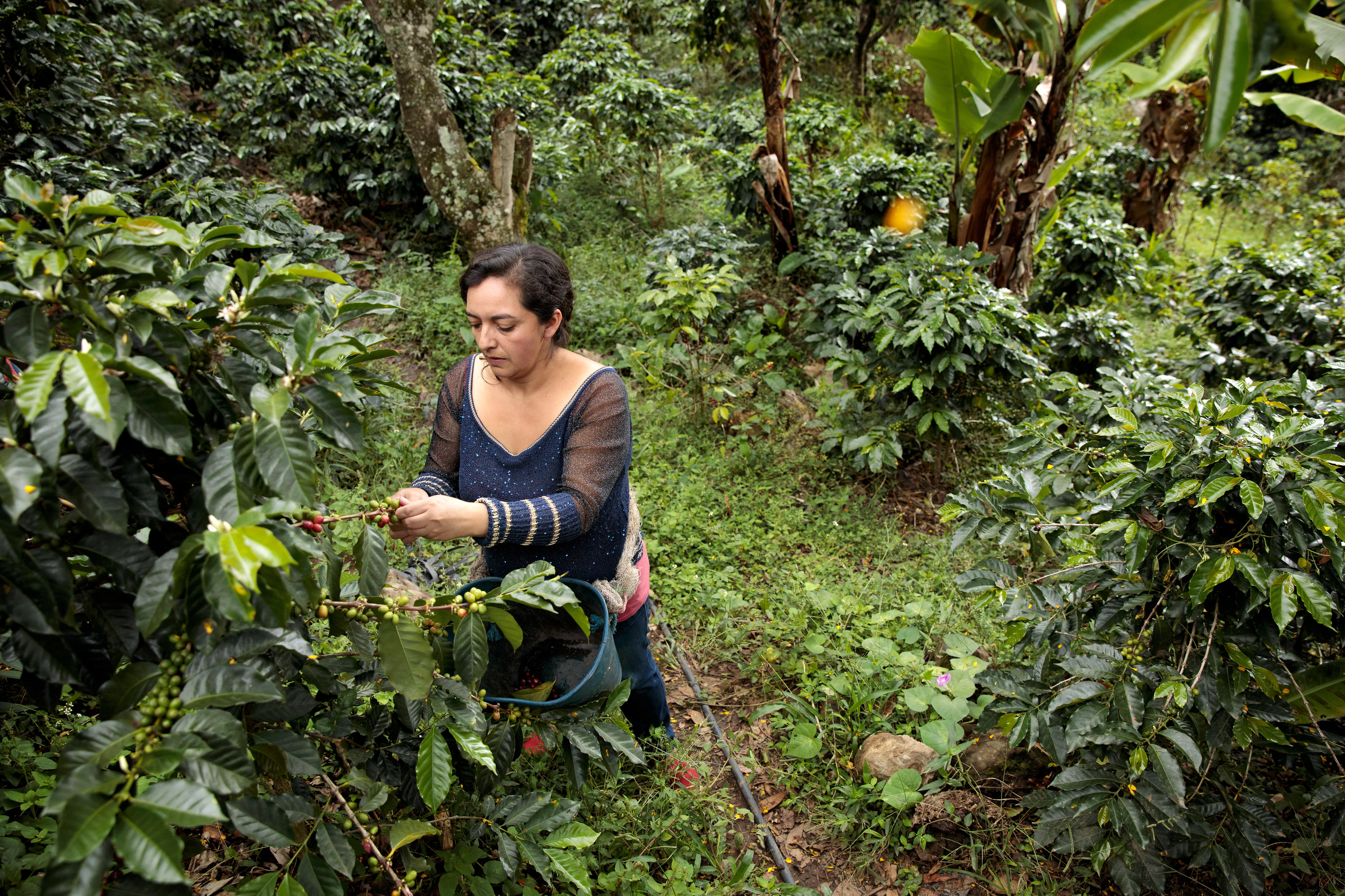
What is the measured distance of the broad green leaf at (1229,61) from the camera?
67 centimetres

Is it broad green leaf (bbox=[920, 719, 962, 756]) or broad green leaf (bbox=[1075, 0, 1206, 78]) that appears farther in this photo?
broad green leaf (bbox=[920, 719, 962, 756])

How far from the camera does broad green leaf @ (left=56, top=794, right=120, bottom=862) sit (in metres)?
0.73

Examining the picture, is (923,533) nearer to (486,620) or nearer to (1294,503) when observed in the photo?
(1294,503)

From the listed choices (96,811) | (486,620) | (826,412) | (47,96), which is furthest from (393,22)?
(96,811)

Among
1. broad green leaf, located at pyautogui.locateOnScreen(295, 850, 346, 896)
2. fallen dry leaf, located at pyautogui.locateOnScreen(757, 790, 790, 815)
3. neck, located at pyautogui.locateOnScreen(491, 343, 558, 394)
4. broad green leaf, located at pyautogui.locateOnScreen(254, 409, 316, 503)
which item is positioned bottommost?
fallen dry leaf, located at pyautogui.locateOnScreen(757, 790, 790, 815)

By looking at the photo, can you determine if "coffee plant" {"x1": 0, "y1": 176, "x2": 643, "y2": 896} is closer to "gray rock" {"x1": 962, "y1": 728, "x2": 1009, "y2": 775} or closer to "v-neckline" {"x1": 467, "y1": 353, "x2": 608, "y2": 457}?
"v-neckline" {"x1": 467, "y1": 353, "x2": 608, "y2": 457}

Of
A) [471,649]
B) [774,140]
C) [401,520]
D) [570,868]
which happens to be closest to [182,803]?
[471,649]

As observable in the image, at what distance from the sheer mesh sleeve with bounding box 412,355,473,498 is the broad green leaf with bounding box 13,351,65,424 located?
3.72ft

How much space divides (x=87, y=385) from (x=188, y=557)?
230 mm

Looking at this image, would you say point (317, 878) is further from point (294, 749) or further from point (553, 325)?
point (553, 325)

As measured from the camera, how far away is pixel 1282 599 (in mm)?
1619

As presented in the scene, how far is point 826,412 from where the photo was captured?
4.33 metres

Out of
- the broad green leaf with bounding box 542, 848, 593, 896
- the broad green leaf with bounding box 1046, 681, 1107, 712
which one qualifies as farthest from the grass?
the broad green leaf with bounding box 1046, 681, 1107, 712

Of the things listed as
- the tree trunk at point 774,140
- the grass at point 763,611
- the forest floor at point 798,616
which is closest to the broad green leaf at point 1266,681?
the forest floor at point 798,616
